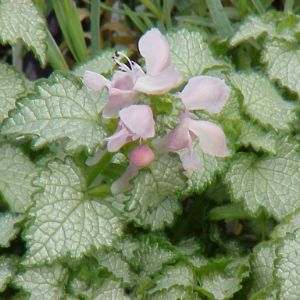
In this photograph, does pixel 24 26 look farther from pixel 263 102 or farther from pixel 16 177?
pixel 263 102

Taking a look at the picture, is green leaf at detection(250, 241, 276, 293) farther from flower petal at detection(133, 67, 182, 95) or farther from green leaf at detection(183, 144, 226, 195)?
flower petal at detection(133, 67, 182, 95)

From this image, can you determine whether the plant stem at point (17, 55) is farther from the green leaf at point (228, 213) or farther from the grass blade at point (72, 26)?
the green leaf at point (228, 213)

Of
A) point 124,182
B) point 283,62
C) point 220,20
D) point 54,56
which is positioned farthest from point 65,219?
point 220,20

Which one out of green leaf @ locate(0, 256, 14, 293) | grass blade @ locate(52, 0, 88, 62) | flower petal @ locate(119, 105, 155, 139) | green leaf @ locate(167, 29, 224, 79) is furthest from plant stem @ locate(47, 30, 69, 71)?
flower petal @ locate(119, 105, 155, 139)

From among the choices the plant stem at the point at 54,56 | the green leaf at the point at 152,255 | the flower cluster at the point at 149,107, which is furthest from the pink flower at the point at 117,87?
the plant stem at the point at 54,56

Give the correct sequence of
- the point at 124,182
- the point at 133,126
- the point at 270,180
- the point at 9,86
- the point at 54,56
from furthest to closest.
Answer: the point at 54,56
the point at 9,86
the point at 270,180
the point at 124,182
the point at 133,126
